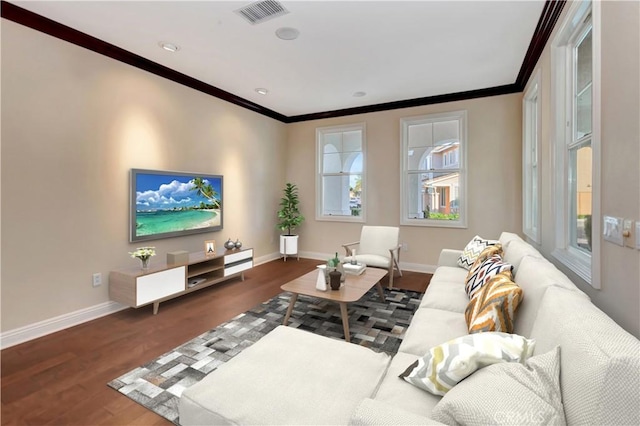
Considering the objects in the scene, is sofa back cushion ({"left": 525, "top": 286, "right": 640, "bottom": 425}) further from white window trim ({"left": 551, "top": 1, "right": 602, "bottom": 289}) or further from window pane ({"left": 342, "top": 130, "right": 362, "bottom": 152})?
window pane ({"left": 342, "top": 130, "right": 362, "bottom": 152})

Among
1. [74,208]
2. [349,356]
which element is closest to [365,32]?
[349,356]

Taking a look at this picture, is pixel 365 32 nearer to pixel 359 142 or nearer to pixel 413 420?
pixel 359 142

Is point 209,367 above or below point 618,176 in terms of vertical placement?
below

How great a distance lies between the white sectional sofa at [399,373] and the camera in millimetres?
791

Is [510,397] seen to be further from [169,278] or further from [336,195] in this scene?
[336,195]

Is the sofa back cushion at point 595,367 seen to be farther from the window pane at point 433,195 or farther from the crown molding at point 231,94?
the window pane at point 433,195

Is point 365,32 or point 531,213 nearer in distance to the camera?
point 365,32

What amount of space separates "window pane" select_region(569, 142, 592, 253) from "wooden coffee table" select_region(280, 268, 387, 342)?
5.51 ft

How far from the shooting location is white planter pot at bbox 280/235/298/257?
569cm

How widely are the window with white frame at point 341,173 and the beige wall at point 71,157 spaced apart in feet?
8.11

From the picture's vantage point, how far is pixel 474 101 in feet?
15.1

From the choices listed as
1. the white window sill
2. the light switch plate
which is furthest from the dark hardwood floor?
the white window sill

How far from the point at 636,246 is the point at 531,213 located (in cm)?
300

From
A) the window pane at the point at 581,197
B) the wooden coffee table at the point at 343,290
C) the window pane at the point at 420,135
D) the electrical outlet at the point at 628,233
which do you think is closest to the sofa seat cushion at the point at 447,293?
the wooden coffee table at the point at 343,290
